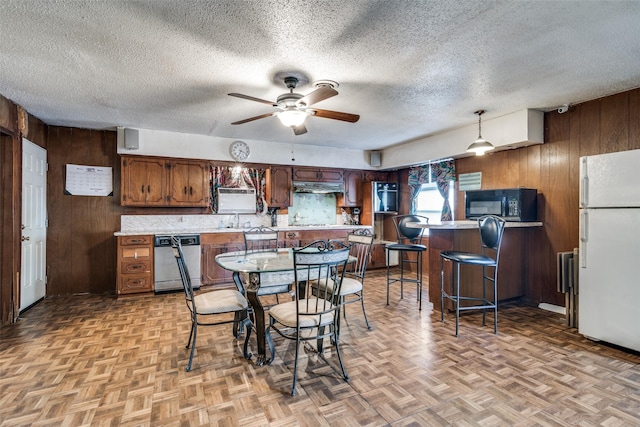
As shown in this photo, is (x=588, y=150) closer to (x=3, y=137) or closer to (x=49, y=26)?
(x=49, y=26)

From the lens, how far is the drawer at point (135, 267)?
14.6 feet

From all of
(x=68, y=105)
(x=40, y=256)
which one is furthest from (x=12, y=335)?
(x=68, y=105)

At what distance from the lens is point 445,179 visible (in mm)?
5402

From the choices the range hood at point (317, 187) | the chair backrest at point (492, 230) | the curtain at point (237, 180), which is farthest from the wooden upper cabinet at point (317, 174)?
the chair backrest at point (492, 230)

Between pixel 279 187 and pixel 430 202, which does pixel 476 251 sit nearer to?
pixel 430 202

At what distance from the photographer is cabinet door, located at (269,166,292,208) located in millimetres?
5727

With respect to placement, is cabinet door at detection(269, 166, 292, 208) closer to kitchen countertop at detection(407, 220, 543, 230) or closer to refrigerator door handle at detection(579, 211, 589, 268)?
kitchen countertop at detection(407, 220, 543, 230)

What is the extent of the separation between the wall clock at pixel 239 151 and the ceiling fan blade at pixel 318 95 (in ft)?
9.12

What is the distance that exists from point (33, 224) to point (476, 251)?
5471 mm

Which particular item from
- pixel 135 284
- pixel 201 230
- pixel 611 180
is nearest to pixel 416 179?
pixel 611 180

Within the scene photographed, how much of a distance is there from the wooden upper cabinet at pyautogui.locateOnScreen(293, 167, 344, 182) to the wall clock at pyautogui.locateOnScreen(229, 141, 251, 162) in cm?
93

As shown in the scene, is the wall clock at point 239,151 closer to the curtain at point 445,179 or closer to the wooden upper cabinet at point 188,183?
the wooden upper cabinet at point 188,183

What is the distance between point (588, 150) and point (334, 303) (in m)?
3.33

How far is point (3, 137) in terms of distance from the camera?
353cm
